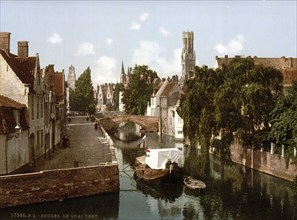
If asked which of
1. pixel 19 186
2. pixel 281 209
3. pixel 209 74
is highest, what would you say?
pixel 209 74

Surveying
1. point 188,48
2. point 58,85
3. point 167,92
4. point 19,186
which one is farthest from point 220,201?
point 188,48

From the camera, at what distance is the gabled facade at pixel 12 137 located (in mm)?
26203

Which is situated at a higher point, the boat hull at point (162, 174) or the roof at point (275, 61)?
the roof at point (275, 61)

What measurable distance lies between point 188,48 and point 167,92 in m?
86.2

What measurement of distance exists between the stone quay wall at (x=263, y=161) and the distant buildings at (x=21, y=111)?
18.5 metres

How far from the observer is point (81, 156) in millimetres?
37438

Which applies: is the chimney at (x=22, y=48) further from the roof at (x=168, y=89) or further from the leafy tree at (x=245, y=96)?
the roof at (x=168, y=89)

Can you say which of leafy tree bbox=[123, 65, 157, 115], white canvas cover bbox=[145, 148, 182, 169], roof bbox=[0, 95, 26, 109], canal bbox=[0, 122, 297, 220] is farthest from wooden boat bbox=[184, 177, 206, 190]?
leafy tree bbox=[123, 65, 157, 115]

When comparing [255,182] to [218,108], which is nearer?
[255,182]

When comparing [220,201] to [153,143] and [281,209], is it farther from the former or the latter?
[153,143]

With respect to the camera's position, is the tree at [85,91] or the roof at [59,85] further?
the tree at [85,91]

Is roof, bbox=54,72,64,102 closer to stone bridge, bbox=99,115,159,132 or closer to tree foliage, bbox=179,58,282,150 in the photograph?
tree foliage, bbox=179,58,282,150

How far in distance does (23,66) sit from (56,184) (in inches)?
439

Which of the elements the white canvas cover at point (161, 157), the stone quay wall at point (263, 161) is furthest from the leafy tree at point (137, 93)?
the white canvas cover at point (161, 157)
